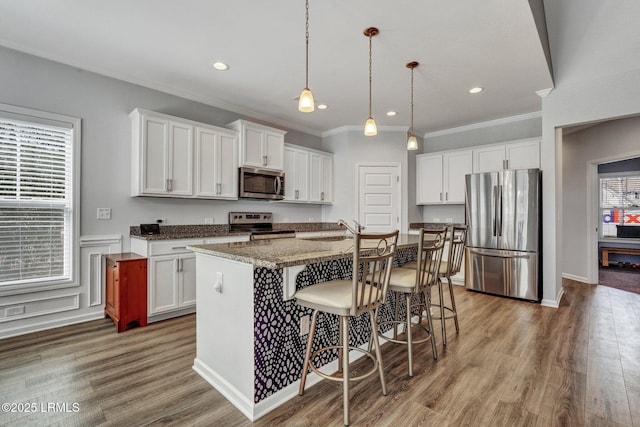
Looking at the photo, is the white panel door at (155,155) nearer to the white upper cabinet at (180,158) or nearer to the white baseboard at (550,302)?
the white upper cabinet at (180,158)

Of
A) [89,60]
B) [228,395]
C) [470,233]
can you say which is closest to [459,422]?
[228,395]

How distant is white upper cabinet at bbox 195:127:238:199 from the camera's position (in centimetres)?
377

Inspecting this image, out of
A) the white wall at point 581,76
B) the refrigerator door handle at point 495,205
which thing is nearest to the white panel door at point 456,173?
the refrigerator door handle at point 495,205

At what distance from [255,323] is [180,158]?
2.60 metres

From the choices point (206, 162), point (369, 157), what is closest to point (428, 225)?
point (369, 157)

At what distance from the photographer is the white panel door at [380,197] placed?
5.32 m

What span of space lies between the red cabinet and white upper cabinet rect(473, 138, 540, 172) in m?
4.86

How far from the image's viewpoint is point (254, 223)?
4641 mm

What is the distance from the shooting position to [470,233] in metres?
4.48

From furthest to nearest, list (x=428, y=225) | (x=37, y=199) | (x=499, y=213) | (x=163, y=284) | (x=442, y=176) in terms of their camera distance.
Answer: (x=428, y=225), (x=442, y=176), (x=499, y=213), (x=163, y=284), (x=37, y=199)

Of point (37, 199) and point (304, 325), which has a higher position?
point (37, 199)

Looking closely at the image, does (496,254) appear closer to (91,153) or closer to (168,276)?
(168,276)

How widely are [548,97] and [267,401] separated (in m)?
4.56

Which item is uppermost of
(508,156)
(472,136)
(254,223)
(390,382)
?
(472,136)
